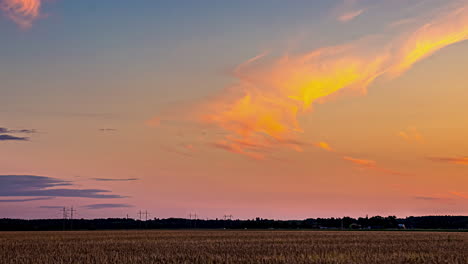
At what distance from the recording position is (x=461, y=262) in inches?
1342

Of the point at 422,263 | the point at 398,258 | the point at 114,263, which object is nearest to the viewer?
the point at 114,263

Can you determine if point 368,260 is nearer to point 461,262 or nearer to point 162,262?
point 461,262

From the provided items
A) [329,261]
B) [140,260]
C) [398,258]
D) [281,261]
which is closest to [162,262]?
[140,260]

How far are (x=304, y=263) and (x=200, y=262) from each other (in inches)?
234

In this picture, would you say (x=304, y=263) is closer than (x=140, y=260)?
Yes

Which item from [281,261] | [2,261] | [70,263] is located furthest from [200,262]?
[2,261]

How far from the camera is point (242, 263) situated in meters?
32.2

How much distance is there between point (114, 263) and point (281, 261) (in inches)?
361

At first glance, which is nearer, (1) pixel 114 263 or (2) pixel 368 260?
(1) pixel 114 263

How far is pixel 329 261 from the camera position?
32812 mm

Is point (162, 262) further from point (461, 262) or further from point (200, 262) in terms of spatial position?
point (461, 262)

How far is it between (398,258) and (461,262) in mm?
3965

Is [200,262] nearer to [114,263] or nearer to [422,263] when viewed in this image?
[114,263]

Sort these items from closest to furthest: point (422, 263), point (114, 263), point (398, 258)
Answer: point (114, 263), point (422, 263), point (398, 258)
